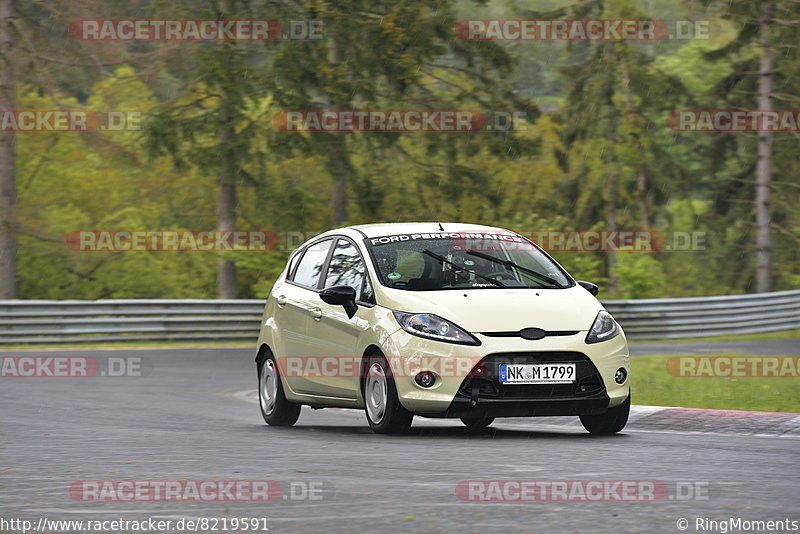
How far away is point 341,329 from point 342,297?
13.4 inches

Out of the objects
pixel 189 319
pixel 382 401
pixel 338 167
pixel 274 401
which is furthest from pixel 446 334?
pixel 338 167

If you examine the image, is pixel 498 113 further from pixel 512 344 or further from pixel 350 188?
pixel 512 344

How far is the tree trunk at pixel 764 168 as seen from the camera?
38.5m

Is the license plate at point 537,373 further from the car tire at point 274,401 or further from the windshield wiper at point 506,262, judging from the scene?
the car tire at point 274,401

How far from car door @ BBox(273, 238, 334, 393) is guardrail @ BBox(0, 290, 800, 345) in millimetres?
13527

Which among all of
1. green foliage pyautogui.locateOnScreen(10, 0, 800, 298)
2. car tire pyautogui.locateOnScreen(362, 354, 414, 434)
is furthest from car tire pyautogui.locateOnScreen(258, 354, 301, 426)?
green foliage pyautogui.locateOnScreen(10, 0, 800, 298)

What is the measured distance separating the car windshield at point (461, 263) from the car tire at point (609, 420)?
1098 millimetres

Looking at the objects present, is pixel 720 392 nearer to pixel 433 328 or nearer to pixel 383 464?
pixel 433 328

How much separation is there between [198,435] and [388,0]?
2806cm

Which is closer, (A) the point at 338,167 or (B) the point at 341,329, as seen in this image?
(B) the point at 341,329

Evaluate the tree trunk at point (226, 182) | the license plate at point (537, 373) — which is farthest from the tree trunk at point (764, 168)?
the license plate at point (537, 373)

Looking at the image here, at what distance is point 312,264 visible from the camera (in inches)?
492

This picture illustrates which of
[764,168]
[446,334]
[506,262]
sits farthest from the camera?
[764,168]

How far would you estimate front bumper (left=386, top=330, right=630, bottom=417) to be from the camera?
1009cm
